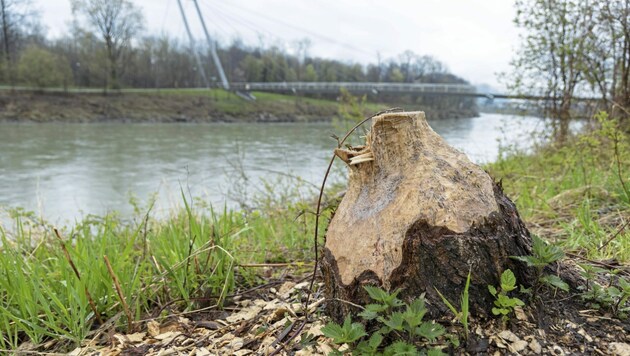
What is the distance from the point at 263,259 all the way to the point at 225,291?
1.49 ft

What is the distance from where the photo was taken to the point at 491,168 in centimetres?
516

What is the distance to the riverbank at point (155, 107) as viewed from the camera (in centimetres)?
2898

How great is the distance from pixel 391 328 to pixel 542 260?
446 millimetres

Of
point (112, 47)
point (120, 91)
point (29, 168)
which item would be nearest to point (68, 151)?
point (29, 168)

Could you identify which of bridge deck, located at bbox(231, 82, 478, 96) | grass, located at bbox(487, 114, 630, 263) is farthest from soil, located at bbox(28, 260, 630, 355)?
bridge deck, located at bbox(231, 82, 478, 96)

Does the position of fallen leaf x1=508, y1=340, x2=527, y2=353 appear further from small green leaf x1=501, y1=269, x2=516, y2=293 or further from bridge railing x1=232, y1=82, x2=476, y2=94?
bridge railing x1=232, y1=82, x2=476, y2=94

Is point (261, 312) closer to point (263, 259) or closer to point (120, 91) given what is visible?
point (263, 259)

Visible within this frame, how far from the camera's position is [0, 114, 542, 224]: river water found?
6.72 m

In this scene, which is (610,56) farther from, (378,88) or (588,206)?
(378,88)

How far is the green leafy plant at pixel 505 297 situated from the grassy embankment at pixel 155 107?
2823cm

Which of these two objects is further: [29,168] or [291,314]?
[29,168]

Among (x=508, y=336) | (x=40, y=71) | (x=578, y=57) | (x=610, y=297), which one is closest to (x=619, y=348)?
(x=610, y=297)

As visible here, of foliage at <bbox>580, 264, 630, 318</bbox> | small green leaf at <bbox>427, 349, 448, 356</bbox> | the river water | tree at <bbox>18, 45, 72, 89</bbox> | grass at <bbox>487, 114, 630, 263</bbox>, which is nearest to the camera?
small green leaf at <bbox>427, 349, 448, 356</bbox>

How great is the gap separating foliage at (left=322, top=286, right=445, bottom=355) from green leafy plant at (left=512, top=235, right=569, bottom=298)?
0.32 meters
